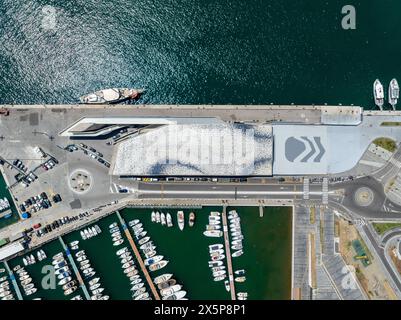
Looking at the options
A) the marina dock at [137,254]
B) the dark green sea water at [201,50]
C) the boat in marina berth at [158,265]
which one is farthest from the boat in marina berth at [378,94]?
the marina dock at [137,254]

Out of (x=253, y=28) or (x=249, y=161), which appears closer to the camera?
(x=249, y=161)

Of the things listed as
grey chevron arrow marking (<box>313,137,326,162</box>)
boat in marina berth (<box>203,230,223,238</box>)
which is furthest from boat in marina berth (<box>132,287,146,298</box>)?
grey chevron arrow marking (<box>313,137,326,162</box>)

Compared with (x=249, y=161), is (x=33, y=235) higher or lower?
lower

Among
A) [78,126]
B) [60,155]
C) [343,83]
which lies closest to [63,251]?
[60,155]

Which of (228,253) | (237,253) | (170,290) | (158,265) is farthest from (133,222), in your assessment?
(237,253)

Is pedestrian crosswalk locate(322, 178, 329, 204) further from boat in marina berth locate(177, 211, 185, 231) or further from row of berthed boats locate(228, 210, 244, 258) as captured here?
boat in marina berth locate(177, 211, 185, 231)

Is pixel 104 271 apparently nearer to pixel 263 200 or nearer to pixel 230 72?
pixel 263 200

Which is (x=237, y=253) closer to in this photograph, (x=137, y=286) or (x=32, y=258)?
(x=137, y=286)
